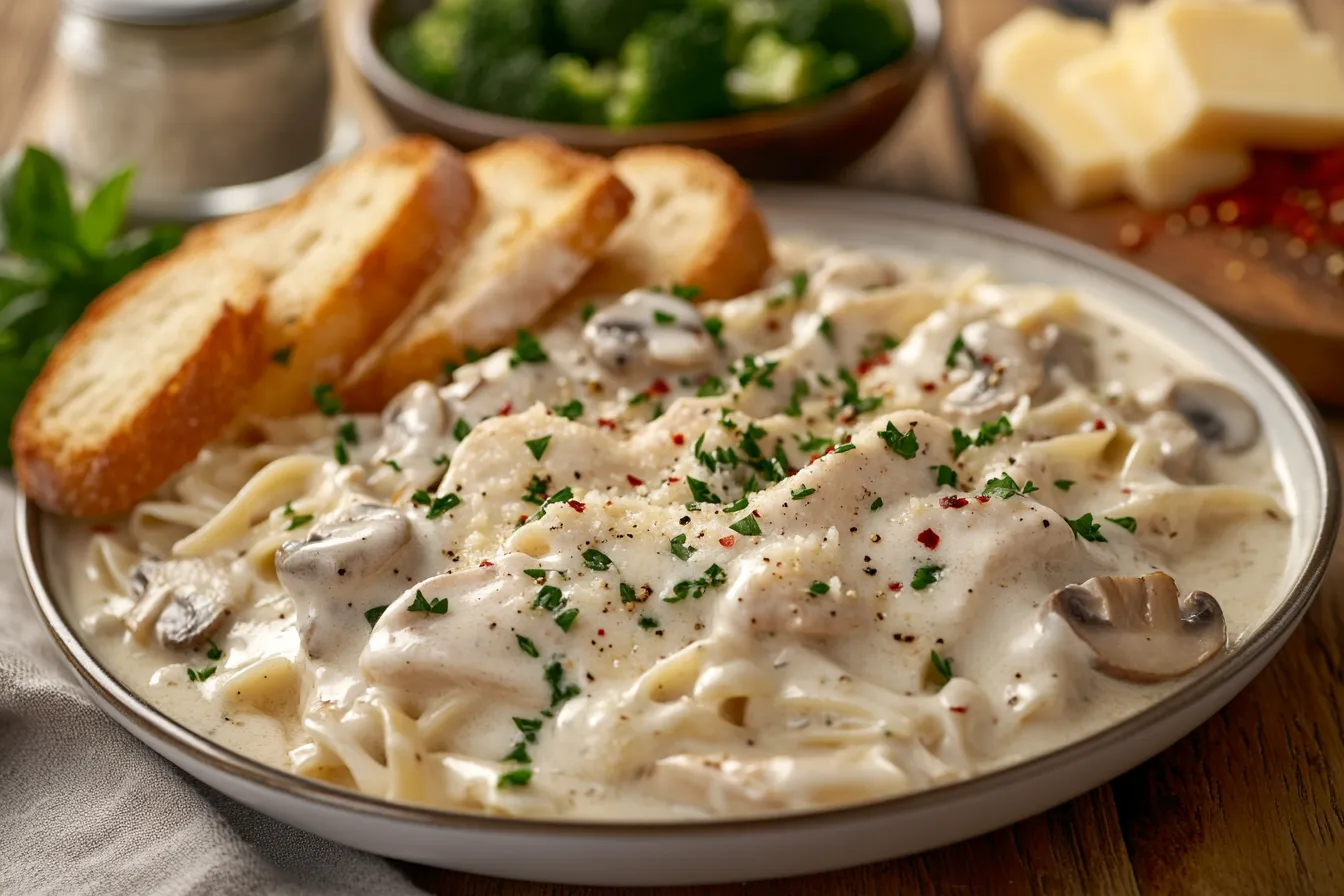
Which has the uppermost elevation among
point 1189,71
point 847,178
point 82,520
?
point 82,520

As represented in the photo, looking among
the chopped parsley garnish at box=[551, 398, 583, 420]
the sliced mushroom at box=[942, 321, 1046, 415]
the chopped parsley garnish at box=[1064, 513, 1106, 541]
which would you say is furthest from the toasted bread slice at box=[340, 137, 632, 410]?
the chopped parsley garnish at box=[1064, 513, 1106, 541]

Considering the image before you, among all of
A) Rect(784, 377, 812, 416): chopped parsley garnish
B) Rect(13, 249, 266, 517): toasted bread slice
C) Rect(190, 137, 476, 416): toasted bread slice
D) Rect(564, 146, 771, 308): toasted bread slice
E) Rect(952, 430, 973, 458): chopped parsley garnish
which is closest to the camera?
Rect(952, 430, 973, 458): chopped parsley garnish

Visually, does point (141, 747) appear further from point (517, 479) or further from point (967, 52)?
point (967, 52)

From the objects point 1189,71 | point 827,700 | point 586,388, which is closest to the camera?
point 827,700

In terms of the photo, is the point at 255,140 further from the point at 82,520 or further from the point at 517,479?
the point at 517,479

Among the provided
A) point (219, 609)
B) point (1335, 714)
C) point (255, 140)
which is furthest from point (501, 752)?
point (255, 140)

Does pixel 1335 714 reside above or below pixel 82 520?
below

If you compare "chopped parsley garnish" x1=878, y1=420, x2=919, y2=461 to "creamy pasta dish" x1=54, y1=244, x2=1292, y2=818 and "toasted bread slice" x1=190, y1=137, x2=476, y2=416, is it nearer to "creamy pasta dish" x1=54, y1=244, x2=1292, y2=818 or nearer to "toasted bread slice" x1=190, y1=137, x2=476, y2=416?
"creamy pasta dish" x1=54, y1=244, x2=1292, y2=818

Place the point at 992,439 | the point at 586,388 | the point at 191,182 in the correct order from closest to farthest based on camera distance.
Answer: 1. the point at 992,439
2. the point at 586,388
3. the point at 191,182

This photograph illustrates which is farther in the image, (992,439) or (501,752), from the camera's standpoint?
(992,439)
